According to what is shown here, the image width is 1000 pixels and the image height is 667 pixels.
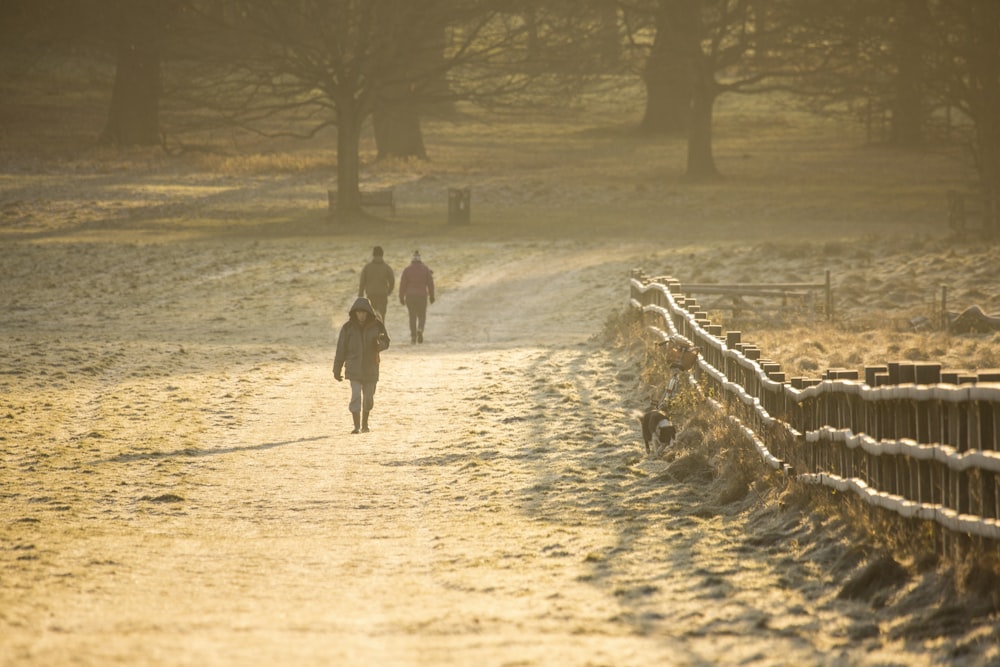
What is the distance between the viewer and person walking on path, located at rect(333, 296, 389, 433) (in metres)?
14.6

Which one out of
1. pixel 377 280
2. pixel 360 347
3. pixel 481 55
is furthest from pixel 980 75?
pixel 360 347

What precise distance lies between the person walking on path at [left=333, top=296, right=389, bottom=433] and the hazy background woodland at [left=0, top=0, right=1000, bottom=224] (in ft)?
82.6

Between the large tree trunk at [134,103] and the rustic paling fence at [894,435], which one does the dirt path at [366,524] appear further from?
the large tree trunk at [134,103]

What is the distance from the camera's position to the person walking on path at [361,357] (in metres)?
14.6

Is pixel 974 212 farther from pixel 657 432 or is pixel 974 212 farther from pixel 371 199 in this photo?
pixel 657 432

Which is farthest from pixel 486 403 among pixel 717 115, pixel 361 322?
pixel 717 115

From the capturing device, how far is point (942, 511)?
23.5 ft

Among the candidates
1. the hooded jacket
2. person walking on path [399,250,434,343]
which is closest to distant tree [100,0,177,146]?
person walking on path [399,250,434,343]

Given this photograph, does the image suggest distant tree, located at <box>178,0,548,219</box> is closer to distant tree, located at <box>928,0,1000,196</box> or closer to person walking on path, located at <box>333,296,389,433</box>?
distant tree, located at <box>928,0,1000,196</box>

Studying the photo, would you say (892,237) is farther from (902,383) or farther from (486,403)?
(902,383)

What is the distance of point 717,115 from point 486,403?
181 feet

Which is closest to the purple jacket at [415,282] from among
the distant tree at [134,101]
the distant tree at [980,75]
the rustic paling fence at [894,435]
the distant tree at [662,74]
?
the rustic paling fence at [894,435]

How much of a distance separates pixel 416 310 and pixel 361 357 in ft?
25.6

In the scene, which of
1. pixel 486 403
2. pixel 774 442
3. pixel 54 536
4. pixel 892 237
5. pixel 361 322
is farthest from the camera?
pixel 892 237
